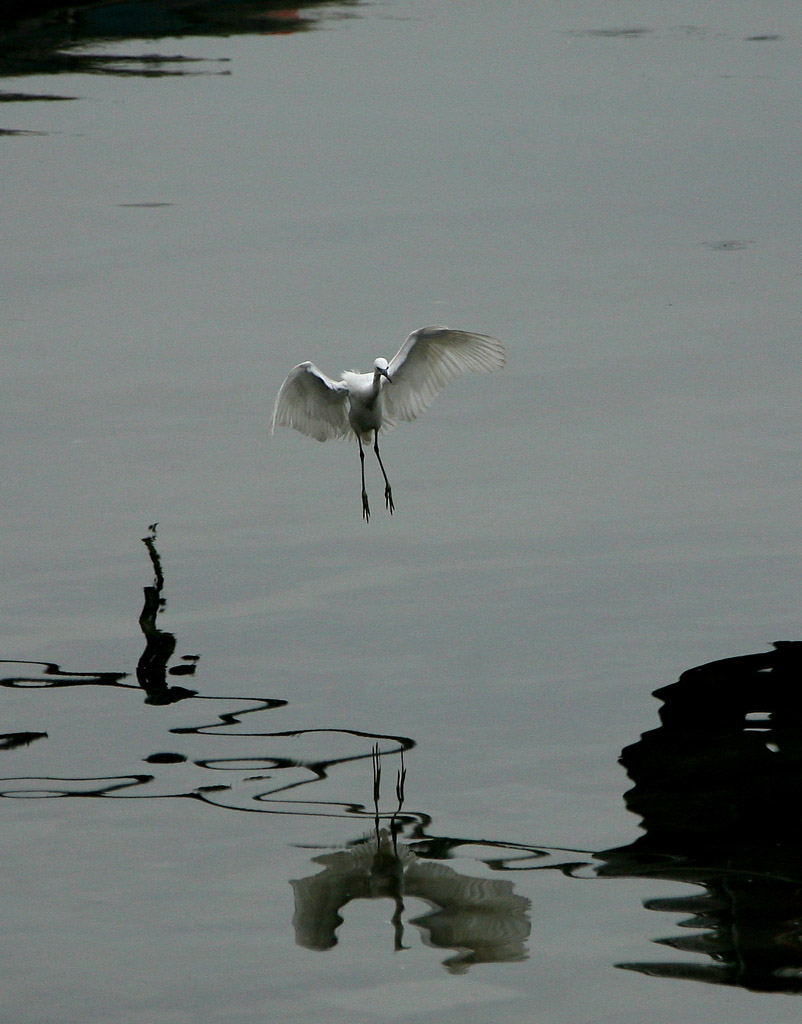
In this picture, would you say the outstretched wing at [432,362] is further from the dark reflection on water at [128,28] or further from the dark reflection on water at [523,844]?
the dark reflection on water at [128,28]

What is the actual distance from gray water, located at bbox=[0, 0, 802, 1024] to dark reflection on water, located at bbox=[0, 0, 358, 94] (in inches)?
2.4

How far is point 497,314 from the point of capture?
1227 cm

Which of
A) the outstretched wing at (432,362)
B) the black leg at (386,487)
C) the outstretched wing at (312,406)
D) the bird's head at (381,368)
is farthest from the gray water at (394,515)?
the bird's head at (381,368)

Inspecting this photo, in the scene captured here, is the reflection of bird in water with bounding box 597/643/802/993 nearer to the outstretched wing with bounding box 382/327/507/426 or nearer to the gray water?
the gray water

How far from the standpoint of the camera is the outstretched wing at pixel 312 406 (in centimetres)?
833

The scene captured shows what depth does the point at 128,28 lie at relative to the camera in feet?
60.1

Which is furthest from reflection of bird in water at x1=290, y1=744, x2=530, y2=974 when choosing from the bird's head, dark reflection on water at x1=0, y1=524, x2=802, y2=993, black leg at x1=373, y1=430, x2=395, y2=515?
black leg at x1=373, y1=430, x2=395, y2=515

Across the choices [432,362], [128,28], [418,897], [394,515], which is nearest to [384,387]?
[432,362]

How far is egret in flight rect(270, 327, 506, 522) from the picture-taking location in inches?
323

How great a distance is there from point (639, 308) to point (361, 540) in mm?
4214

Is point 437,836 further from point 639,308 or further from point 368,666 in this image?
point 639,308

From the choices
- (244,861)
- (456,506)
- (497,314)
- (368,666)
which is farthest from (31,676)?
(497,314)

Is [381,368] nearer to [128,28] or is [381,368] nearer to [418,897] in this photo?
[418,897]

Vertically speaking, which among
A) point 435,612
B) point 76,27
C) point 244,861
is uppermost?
point 76,27
